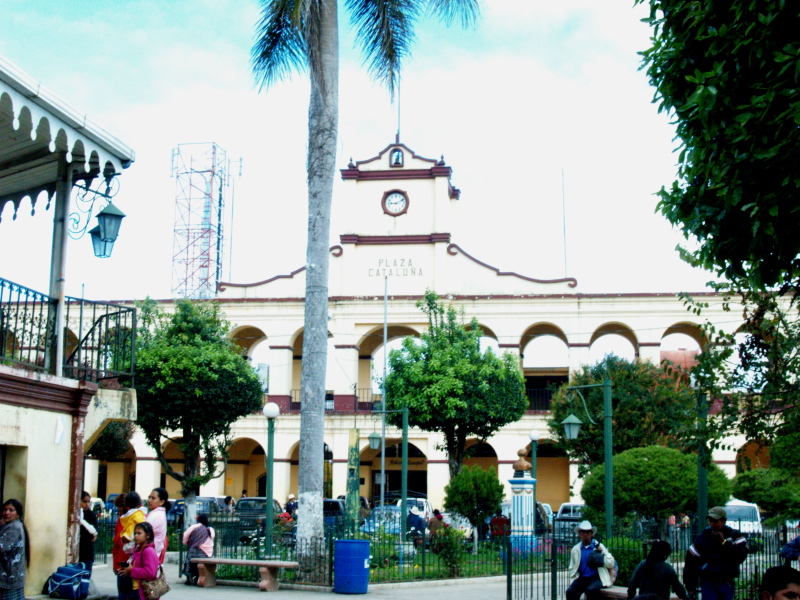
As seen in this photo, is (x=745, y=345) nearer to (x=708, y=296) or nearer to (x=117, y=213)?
(x=117, y=213)

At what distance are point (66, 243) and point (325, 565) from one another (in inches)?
280

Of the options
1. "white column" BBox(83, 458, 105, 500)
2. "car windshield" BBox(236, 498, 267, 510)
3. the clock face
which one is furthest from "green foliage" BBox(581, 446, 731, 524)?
"white column" BBox(83, 458, 105, 500)

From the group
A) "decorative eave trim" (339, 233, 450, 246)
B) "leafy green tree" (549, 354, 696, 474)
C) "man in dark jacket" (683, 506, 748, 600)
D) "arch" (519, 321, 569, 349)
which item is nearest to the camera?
"man in dark jacket" (683, 506, 748, 600)

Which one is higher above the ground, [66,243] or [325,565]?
[66,243]

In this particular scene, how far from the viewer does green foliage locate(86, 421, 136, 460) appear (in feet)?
109

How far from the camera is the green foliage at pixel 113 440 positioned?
3319 centimetres

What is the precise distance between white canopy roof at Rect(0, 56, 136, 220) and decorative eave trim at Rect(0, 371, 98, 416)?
8.22 ft

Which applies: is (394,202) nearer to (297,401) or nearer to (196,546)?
(297,401)

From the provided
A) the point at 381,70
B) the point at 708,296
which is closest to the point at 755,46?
the point at 381,70

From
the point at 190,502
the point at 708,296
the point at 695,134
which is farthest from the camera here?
the point at 708,296

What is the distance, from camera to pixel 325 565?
15742 millimetres

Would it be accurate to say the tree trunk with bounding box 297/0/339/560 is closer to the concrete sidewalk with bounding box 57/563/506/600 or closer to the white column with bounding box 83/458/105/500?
the concrete sidewalk with bounding box 57/563/506/600

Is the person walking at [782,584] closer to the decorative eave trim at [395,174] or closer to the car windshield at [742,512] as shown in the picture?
the car windshield at [742,512]

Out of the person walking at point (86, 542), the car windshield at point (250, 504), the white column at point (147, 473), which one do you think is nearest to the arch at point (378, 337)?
the car windshield at point (250, 504)
